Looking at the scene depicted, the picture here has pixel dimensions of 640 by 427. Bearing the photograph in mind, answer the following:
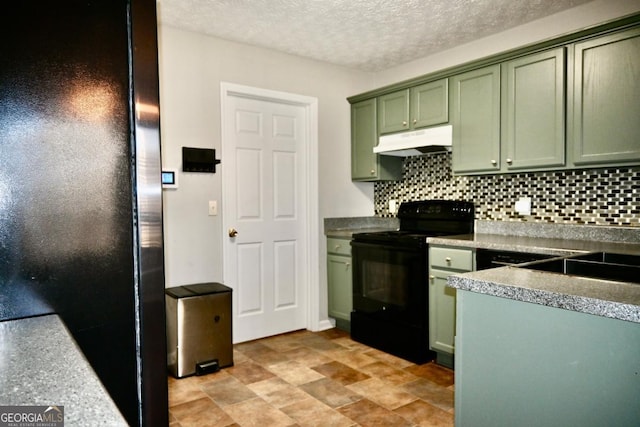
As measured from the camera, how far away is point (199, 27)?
119 inches

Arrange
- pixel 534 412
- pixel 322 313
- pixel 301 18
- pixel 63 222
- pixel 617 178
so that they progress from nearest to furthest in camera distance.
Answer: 1. pixel 63 222
2. pixel 534 412
3. pixel 617 178
4. pixel 301 18
5. pixel 322 313

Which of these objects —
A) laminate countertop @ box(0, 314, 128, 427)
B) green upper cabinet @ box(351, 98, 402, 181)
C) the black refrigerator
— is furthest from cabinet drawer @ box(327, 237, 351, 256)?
laminate countertop @ box(0, 314, 128, 427)

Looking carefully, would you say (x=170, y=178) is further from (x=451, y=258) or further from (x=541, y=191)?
(x=541, y=191)

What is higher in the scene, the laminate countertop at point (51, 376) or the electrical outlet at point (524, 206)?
the electrical outlet at point (524, 206)

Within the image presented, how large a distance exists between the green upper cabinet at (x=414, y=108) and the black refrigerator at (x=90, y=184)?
8.43 ft

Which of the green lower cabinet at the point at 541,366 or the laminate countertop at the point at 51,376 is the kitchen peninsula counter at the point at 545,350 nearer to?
the green lower cabinet at the point at 541,366

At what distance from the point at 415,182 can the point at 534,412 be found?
9.07 feet

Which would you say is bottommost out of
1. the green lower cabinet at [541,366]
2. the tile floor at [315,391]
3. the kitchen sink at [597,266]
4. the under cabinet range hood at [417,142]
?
the tile floor at [315,391]

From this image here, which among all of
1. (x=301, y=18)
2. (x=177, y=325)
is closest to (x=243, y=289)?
(x=177, y=325)

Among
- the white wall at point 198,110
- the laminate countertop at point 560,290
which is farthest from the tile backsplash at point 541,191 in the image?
the laminate countertop at point 560,290

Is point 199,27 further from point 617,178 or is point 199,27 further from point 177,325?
point 617,178

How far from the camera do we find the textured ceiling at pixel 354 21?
8.84 feet

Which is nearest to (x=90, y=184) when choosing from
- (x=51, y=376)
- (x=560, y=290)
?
(x=51, y=376)

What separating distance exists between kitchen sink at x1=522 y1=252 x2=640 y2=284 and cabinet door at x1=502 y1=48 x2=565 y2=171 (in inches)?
28.3
